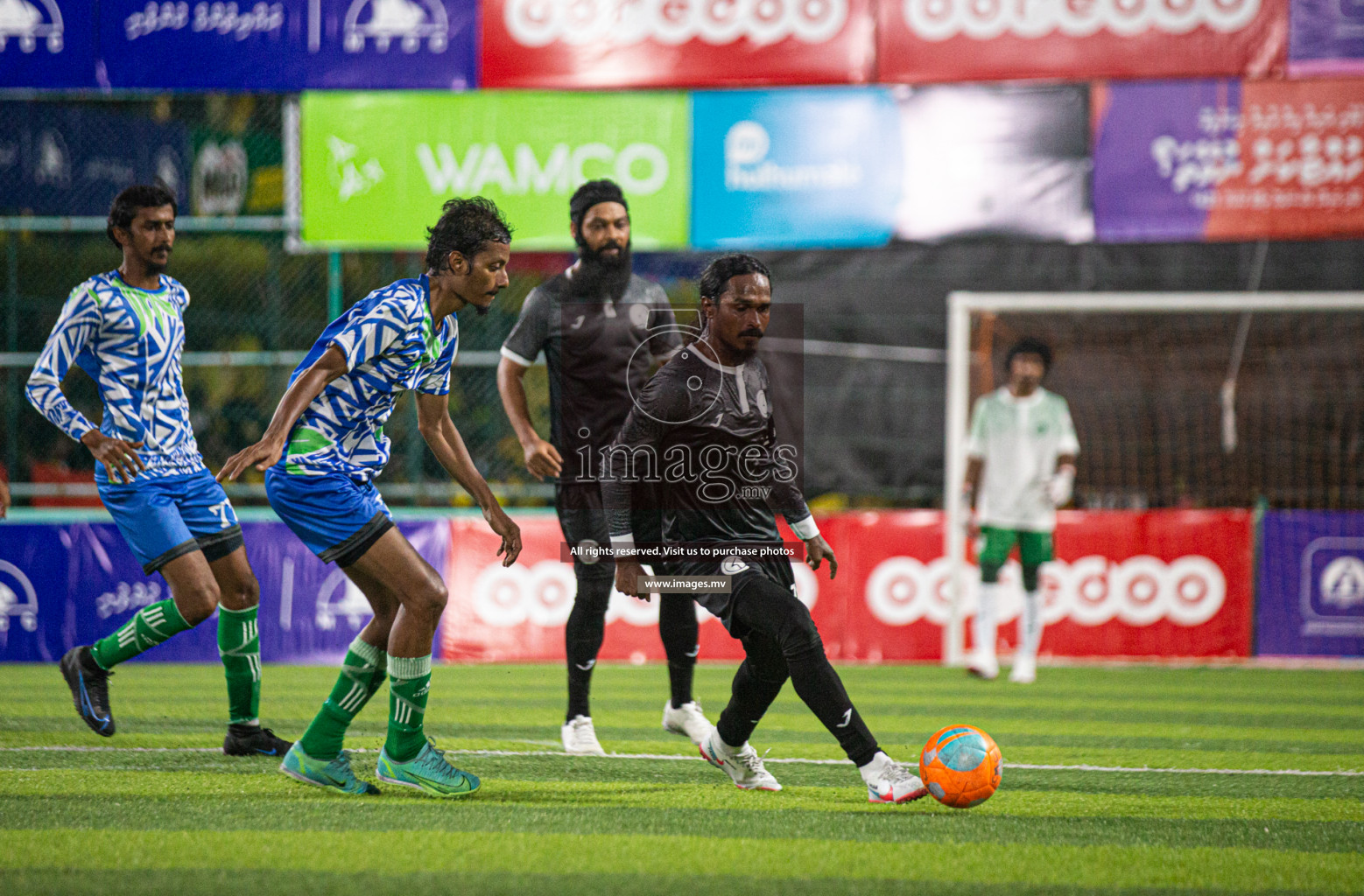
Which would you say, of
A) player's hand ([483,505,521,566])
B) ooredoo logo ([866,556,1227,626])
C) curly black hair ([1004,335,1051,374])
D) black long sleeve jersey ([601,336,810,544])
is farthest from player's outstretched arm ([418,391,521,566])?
ooredoo logo ([866,556,1227,626])

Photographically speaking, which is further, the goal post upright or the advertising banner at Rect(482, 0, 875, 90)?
the advertising banner at Rect(482, 0, 875, 90)

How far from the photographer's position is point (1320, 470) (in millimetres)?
12930

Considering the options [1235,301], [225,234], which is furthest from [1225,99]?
[225,234]

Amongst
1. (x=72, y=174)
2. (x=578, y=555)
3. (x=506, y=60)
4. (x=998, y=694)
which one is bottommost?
(x=998, y=694)

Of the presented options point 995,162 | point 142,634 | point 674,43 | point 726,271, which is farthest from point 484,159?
point 726,271

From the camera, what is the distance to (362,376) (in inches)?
193

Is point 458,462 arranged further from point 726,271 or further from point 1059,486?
point 1059,486

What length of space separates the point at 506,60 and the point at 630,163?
1.41 m

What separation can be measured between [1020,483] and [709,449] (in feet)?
18.8

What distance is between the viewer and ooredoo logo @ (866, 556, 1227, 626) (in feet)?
36.9

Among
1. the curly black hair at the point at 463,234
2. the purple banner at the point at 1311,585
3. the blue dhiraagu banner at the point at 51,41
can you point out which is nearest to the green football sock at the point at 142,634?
the curly black hair at the point at 463,234

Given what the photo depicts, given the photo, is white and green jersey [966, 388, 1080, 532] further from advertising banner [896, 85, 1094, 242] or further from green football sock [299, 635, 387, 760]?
green football sock [299, 635, 387, 760]

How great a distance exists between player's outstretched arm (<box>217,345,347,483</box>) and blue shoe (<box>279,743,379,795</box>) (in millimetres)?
1067

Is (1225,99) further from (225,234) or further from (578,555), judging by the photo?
(225,234)
